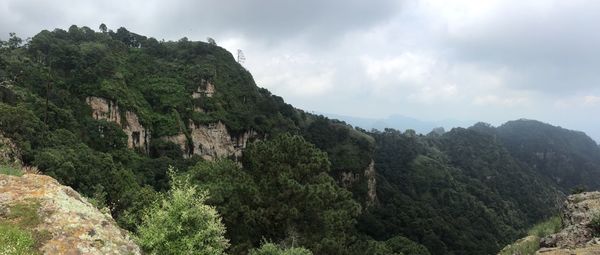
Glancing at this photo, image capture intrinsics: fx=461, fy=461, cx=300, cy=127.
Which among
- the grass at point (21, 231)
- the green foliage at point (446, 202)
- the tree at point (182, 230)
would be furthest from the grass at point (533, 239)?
the green foliage at point (446, 202)

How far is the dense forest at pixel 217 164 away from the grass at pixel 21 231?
3.50 m

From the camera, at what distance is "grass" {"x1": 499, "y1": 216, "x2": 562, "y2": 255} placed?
520 inches

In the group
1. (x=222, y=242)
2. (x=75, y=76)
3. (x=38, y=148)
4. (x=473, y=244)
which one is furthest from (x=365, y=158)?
(x=222, y=242)

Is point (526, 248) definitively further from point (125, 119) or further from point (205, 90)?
point (205, 90)

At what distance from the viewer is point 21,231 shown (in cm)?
841

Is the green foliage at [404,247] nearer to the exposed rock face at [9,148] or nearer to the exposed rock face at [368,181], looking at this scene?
the exposed rock face at [368,181]

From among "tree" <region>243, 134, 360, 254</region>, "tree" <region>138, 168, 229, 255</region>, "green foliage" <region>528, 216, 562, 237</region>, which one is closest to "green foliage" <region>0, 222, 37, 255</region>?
"tree" <region>138, 168, 229, 255</region>

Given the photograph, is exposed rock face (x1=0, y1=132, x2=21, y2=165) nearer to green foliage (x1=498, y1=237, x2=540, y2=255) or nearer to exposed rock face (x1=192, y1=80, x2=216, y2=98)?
green foliage (x1=498, y1=237, x2=540, y2=255)

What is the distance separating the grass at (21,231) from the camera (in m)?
7.89

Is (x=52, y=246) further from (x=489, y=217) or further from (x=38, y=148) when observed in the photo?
(x=489, y=217)

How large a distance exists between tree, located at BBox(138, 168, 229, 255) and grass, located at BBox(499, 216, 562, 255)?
27.9 feet

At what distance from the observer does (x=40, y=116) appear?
65.9 metres

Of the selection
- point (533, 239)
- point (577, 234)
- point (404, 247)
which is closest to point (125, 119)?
point (404, 247)

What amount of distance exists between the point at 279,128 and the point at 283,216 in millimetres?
86984
